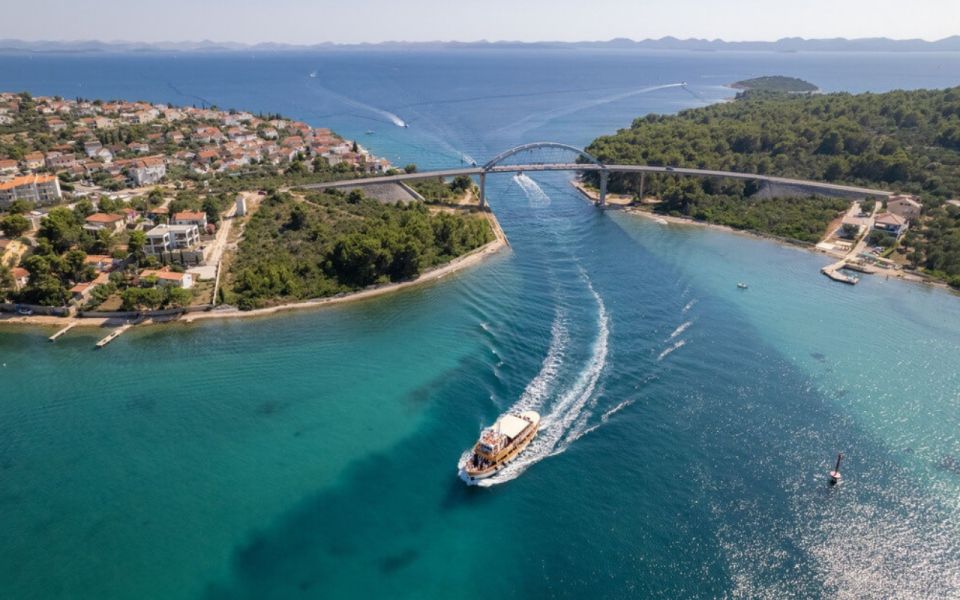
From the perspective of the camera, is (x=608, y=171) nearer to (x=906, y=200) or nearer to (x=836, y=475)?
(x=906, y=200)

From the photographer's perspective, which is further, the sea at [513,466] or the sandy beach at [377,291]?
the sandy beach at [377,291]

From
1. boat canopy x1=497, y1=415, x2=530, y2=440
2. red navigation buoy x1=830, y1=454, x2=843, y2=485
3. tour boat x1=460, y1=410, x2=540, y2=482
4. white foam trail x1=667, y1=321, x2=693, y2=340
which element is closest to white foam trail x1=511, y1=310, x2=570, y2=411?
boat canopy x1=497, y1=415, x2=530, y2=440

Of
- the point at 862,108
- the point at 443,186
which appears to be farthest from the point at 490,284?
the point at 862,108

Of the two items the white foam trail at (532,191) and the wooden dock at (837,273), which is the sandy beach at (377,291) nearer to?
the white foam trail at (532,191)

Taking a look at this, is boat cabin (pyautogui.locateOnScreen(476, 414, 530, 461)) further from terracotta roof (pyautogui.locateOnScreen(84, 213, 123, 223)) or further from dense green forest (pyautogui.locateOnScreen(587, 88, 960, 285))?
dense green forest (pyautogui.locateOnScreen(587, 88, 960, 285))

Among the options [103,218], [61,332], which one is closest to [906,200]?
[61,332]

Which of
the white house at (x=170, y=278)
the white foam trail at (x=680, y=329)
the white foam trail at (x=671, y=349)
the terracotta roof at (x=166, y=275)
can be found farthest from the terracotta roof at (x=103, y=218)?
the white foam trail at (x=680, y=329)

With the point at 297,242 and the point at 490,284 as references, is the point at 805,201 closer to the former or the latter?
the point at 490,284
